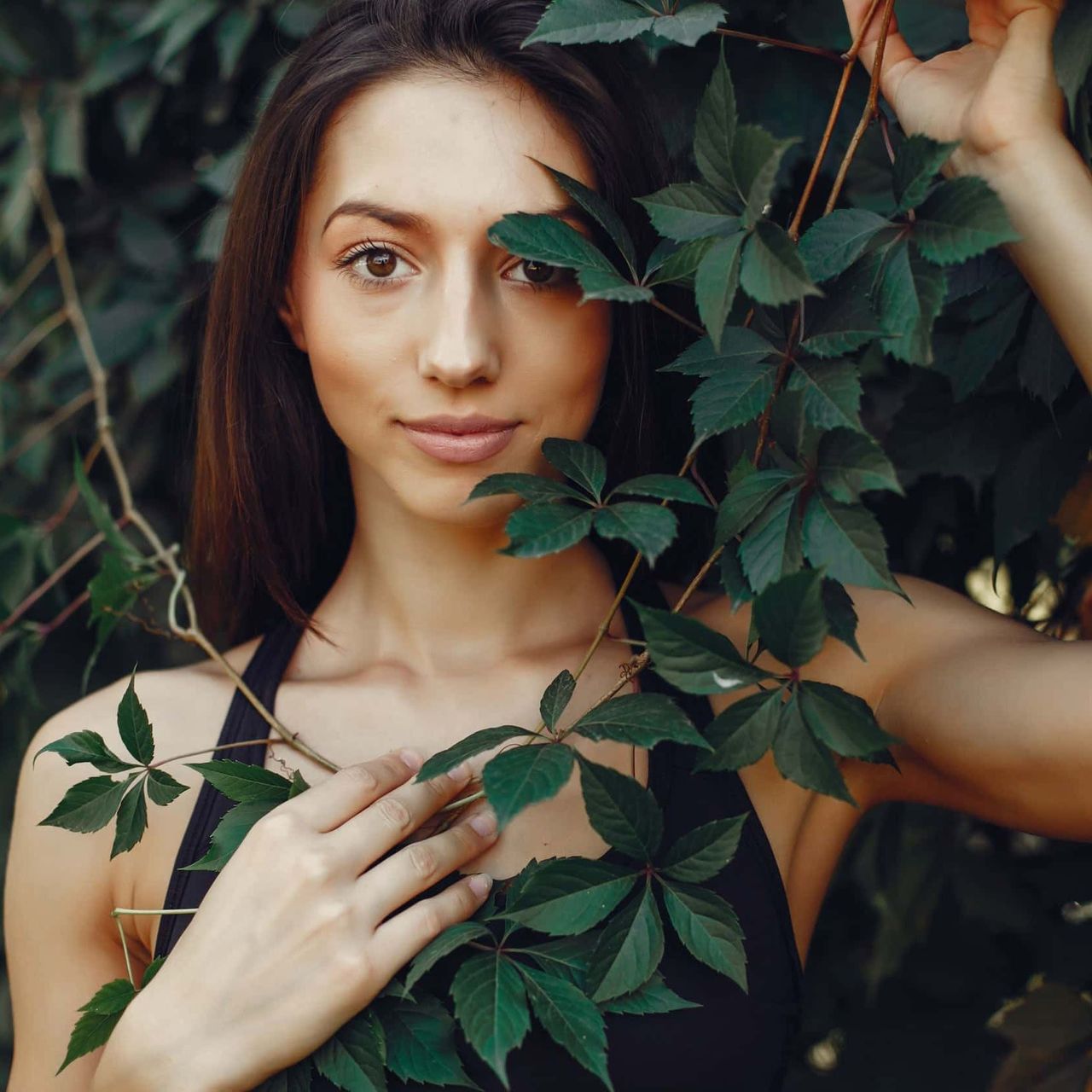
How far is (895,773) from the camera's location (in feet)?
3.70

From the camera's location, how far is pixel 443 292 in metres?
1.02

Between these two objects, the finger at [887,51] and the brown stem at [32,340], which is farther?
the brown stem at [32,340]

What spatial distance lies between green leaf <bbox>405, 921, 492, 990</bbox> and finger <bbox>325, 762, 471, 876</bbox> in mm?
98

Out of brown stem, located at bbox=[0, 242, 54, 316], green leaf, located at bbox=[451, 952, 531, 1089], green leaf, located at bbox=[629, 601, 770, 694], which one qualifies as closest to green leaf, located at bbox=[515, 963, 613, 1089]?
green leaf, located at bbox=[451, 952, 531, 1089]

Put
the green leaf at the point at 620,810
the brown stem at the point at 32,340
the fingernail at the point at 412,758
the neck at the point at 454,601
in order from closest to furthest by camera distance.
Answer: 1. the green leaf at the point at 620,810
2. the fingernail at the point at 412,758
3. the neck at the point at 454,601
4. the brown stem at the point at 32,340

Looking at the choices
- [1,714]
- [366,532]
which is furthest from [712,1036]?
[1,714]

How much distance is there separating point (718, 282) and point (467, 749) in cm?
37

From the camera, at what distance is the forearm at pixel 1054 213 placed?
0.88 m

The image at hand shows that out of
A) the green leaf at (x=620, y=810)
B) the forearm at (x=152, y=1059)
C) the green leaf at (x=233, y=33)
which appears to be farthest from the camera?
the green leaf at (x=233, y=33)

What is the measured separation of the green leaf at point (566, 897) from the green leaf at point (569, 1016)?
4 centimetres

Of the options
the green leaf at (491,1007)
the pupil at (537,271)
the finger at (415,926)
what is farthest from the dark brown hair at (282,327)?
the green leaf at (491,1007)

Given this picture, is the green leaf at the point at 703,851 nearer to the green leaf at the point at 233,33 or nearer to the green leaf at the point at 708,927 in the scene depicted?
the green leaf at the point at 708,927

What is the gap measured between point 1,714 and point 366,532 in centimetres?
76

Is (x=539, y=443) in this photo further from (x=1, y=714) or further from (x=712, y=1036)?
(x=1, y=714)
